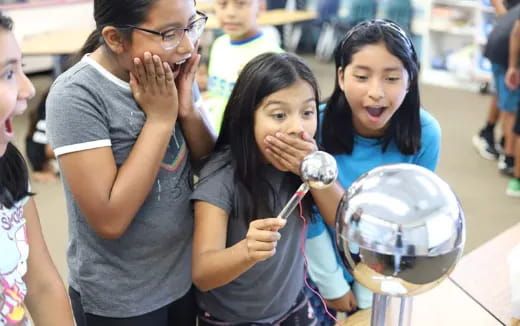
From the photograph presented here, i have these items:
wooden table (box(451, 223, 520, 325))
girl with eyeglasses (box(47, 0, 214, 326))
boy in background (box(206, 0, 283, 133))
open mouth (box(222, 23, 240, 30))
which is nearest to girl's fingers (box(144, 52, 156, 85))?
girl with eyeglasses (box(47, 0, 214, 326))

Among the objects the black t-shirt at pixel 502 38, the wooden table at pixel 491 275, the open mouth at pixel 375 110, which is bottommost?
the black t-shirt at pixel 502 38

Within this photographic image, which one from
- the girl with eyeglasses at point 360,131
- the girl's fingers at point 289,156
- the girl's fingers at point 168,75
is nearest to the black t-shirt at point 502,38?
the girl with eyeglasses at point 360,131

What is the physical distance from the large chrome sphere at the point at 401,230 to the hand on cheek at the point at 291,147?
29 cm

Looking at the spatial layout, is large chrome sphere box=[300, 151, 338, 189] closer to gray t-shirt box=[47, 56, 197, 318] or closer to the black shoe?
gray t-shirt box=[47, 56, 197, 318]

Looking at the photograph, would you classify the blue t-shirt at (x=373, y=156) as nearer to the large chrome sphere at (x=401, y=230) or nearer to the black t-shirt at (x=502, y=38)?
the large chrome sphere at (x=401, y=230)

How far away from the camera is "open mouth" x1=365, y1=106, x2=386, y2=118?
1.16 metres

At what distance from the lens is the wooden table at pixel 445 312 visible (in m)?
1.08

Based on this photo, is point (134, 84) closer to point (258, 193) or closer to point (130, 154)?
point (130, 154)

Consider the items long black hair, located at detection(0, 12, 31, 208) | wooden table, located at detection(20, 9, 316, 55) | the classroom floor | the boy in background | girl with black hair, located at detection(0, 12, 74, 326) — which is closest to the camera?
girl with black hair, located at detection(0, 12, 74, 326)

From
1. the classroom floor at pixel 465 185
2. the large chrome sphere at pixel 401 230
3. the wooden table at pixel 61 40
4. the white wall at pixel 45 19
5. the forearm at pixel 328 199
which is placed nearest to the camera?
the large chrome sphere at pixel 401 230

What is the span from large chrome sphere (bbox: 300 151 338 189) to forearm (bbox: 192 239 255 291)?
199 millimetres

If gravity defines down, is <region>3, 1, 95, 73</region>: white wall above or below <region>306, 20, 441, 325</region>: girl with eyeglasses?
below

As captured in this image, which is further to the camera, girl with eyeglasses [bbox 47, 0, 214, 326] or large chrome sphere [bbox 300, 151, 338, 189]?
girl with eyeglasses [bbox 47, 0, 214, 326]

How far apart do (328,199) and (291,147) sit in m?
0.16
